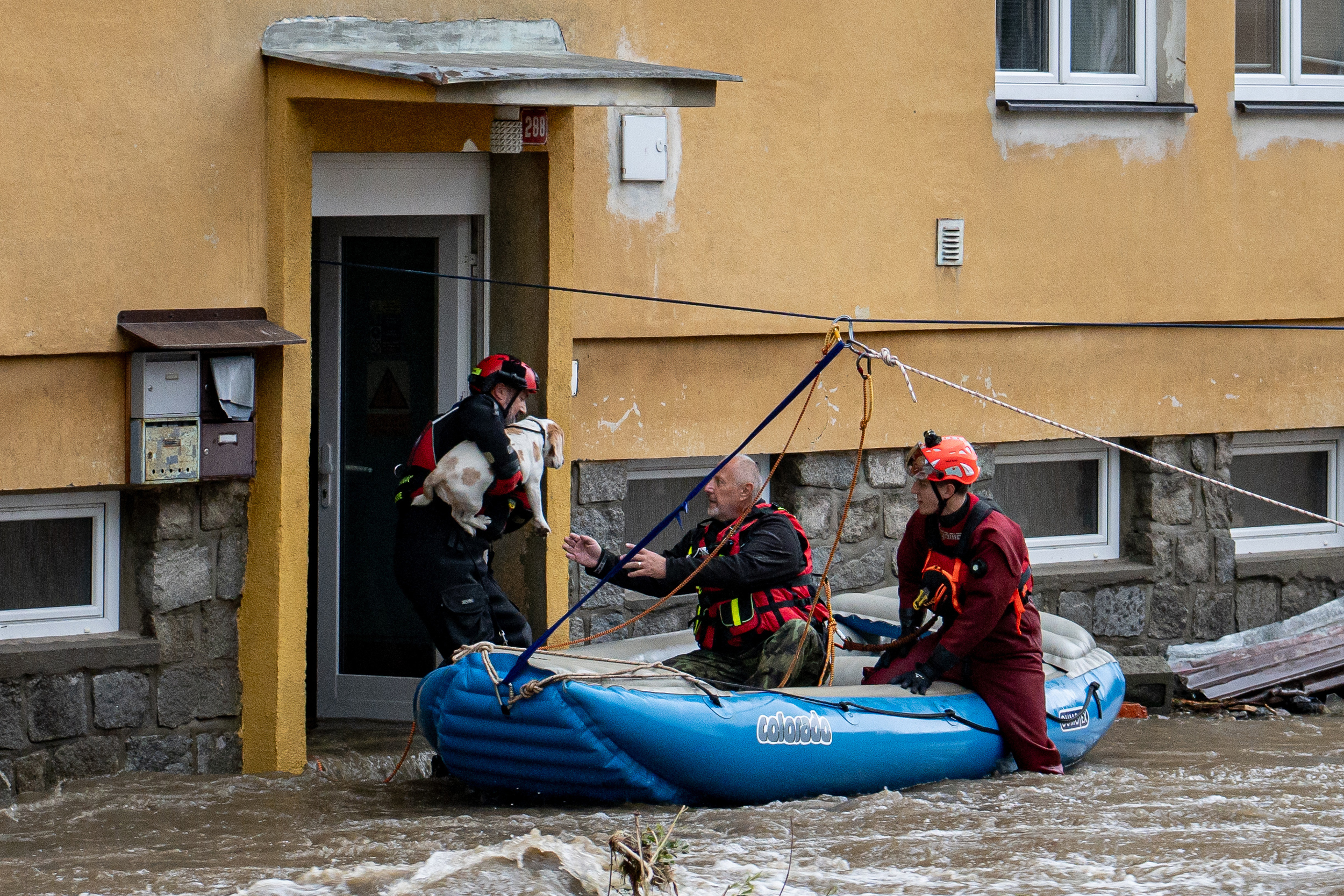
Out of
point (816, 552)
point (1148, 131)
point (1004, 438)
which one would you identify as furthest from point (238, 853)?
point (1148, 131)

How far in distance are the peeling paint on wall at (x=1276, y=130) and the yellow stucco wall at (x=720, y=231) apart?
0.05 ft

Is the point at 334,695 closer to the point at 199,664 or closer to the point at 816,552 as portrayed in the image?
the point at 199,664

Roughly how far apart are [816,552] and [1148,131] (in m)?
2.73

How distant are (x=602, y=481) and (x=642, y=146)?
4.95 feet

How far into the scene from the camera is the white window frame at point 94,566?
23.5 feet

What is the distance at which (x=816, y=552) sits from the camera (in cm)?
877

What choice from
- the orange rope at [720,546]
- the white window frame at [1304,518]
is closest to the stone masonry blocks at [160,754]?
the orange rope at [720,546]

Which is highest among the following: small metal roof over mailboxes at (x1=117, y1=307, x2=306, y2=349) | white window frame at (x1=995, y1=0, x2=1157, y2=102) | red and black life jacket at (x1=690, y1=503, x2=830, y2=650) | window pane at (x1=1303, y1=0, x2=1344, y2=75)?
window pane at (x1=1303, y1=0, x2=1344, y2=75)

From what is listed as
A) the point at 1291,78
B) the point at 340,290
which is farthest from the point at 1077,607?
the point at 340,290

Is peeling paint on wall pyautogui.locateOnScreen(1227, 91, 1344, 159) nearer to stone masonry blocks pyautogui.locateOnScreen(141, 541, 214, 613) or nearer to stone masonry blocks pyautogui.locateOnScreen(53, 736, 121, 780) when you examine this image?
stone masonry blocks pyautogui.locateOnScreen(141, 541, 214, 613)

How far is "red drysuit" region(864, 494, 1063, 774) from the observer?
7.14 meters

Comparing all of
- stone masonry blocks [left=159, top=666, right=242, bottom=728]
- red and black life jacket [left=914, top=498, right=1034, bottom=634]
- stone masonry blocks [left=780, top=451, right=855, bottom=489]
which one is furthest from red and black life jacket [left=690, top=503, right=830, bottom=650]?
stone masonry blocks [left=159, top=666, right=242, bottom=728]

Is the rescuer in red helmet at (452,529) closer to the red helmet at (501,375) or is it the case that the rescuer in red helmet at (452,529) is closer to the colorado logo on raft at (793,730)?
the red helmet at (501,375)

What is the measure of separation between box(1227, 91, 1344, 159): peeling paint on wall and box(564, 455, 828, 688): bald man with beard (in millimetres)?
3691
